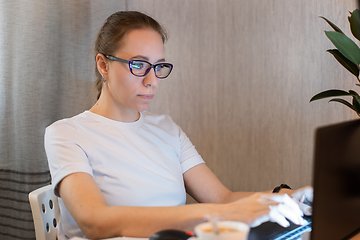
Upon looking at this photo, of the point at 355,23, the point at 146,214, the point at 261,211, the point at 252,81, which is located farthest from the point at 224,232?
the point at 252,81

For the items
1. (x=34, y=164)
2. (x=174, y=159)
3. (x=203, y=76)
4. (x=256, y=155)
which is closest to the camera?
(x=174, y=159)

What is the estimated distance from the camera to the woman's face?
49.9 inches

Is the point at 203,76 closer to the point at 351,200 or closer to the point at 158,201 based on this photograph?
the point at 158,201

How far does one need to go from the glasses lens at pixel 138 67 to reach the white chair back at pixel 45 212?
537 mm

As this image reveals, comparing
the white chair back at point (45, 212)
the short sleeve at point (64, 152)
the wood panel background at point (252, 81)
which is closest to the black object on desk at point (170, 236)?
the short sleeve at point (64, 152)

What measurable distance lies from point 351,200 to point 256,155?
1.54 meters

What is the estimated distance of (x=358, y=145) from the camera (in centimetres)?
85

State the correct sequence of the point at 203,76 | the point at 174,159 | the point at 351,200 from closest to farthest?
the point at 351,200 → the point at 174,159 → the point at 203,76

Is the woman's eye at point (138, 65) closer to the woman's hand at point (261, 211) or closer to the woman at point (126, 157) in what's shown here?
the woman at point (126, 157)

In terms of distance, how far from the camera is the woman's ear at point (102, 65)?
1.35 metres

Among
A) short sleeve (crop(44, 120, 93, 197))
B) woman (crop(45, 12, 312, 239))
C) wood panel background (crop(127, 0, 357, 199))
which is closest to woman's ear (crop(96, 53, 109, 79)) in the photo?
woman (crop(45, 12, 312, 239))

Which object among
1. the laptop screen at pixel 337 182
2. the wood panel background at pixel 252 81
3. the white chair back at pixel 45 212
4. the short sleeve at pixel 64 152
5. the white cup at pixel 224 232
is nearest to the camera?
the white cup at pixel 224 232

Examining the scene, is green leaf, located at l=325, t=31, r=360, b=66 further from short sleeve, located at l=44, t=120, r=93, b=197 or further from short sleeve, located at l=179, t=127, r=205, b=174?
short sleeve, located at l=44, t=120, r=93, b=197

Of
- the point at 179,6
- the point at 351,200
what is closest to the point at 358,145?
the point at 351,200
